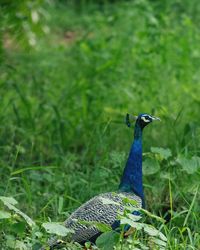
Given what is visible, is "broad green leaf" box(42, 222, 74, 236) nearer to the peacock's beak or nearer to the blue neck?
the blue neck

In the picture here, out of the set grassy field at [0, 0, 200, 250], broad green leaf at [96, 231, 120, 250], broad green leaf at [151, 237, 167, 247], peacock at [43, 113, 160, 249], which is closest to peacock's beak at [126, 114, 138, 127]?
A: peacock at [43, 113, 160, 249]

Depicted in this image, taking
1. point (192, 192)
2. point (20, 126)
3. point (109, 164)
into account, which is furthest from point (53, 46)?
point (192, 192)

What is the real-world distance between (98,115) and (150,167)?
1420 mm

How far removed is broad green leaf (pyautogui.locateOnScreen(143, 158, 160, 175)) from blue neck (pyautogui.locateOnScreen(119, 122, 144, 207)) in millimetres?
286

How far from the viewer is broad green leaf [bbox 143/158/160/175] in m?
5.14

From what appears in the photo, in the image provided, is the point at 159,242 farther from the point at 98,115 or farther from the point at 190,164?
the point at 98,115

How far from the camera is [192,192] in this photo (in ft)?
16.5

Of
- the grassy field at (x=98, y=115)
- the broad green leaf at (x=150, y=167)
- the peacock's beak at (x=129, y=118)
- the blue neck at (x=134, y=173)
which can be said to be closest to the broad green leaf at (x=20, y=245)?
the grassy field at (x=98, y=115)

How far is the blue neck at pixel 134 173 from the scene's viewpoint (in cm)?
482

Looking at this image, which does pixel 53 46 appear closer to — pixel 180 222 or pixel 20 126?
pixel 20 126

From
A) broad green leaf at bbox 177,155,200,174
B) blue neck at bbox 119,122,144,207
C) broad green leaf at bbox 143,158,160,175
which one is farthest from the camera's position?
broad green leaf at bbox 143,158,160,175

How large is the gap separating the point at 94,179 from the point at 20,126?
3.79 feet

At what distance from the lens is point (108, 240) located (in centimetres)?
397

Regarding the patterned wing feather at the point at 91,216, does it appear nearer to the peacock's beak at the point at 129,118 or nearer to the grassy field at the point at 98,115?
the grassy field at the point at 98,115
